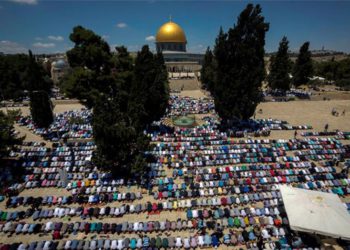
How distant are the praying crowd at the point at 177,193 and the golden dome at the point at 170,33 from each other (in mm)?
69382

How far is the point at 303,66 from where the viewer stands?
61812 mm

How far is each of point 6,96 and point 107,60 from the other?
38.7m

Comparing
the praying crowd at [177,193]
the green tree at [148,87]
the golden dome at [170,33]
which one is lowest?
the praying crowd at [177,193]

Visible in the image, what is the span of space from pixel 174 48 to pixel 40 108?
72069 mm

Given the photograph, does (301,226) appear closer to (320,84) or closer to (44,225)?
(44,225)

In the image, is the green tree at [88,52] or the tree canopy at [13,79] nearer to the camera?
the green tree at [88,52]

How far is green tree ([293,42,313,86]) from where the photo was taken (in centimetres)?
6131

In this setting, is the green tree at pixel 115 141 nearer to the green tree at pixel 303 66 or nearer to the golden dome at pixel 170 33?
the green tree at pixel 303 66

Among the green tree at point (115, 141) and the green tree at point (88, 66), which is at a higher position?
the green tree at point (88, 66)

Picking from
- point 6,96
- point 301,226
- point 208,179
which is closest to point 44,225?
point 208,179

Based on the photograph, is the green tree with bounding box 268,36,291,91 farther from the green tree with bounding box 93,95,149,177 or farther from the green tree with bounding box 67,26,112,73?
the green tree with bounding box 93,95,149,177

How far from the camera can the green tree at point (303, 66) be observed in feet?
201

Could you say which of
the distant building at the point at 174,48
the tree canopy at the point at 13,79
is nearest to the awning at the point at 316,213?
the tree canopy at the point at 13,79

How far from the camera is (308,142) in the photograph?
3362 cm
